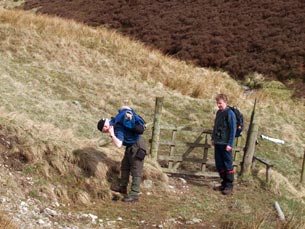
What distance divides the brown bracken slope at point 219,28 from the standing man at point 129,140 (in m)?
13.6

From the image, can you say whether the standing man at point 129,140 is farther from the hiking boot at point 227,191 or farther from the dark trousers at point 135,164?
the hiking boot at point 227,191

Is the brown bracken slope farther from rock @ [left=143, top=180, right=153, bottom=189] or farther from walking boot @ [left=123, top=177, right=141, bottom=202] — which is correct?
walking boot @ [left=123, top=177, right=141, bottom=202]

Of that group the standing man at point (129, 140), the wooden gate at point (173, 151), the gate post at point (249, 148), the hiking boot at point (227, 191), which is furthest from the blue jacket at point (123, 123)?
the gate post at point (249, 148)

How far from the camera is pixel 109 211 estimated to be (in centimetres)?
604

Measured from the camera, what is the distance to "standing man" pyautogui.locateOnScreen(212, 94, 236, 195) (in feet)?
22.9

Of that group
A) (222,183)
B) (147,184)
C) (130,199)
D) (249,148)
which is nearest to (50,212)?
(130,199)

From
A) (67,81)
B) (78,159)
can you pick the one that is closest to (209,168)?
(78,159)

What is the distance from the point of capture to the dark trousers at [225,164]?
284 inches

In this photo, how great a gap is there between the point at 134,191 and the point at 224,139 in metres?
1.74

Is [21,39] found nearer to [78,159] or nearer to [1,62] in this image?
[1,62]

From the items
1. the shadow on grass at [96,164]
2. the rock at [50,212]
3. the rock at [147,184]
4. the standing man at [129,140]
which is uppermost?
the standing man at [129,140]

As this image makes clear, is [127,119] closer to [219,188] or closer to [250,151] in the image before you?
[219,188]

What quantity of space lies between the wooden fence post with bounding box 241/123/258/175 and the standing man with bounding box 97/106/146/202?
241cm

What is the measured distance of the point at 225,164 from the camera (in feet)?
23.8
